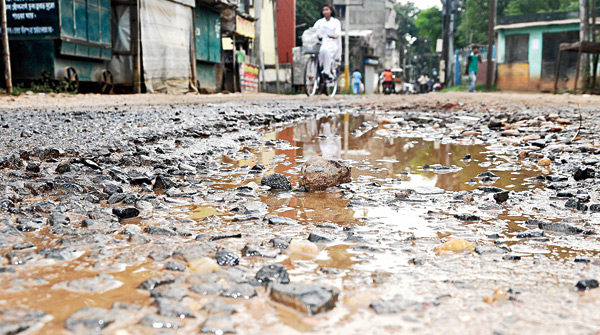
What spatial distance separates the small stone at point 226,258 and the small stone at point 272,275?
12 centimetres

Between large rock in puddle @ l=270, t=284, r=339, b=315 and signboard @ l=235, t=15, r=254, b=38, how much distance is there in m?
20.6

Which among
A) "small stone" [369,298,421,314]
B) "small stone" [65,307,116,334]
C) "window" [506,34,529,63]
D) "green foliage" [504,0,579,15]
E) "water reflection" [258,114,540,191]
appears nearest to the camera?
"small stone" [65,307,116,334]

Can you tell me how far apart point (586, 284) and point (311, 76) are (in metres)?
12.2

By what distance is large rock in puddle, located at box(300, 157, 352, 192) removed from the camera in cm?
241

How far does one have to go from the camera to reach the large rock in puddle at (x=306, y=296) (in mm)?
1053

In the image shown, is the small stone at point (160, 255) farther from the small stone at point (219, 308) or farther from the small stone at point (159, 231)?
the small stone at point (219, 308)

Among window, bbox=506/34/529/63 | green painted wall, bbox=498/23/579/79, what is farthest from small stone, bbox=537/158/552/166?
window, bbox=506/34/529/63

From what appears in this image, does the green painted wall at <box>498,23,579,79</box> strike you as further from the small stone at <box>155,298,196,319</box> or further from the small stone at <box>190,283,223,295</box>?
the small stone at <box>155,298,196,319</box>

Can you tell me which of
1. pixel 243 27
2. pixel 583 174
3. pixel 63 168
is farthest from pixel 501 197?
pixel 243 27

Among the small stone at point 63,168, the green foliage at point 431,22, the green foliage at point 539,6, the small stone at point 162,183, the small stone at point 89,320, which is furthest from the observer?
the green foliage at point 431,22

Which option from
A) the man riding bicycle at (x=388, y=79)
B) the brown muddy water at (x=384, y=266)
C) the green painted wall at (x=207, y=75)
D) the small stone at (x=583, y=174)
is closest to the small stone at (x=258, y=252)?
the brown muddy water at (x=384, y=266)

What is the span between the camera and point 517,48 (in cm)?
2620

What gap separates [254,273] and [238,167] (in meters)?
1.80

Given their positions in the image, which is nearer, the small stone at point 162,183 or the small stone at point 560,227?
the small stone at point 560,227
